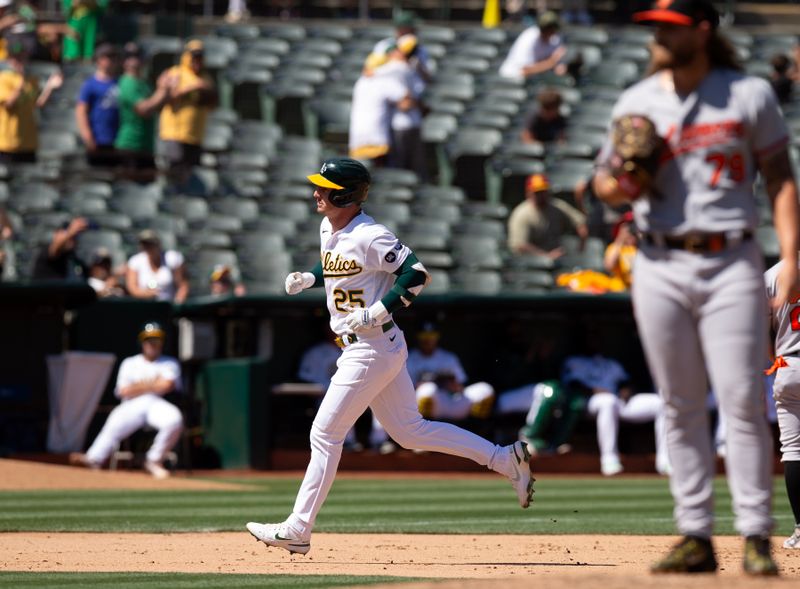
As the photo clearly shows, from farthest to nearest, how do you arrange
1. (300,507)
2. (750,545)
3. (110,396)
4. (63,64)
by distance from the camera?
(63,64) → (110,396) → (300,507) → (750,545)

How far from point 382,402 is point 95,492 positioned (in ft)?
18.4

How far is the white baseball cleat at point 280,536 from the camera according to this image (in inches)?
274

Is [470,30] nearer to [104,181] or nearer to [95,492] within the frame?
[104,181]

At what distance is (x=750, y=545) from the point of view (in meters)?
5.06

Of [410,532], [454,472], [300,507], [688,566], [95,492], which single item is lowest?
[454,472]

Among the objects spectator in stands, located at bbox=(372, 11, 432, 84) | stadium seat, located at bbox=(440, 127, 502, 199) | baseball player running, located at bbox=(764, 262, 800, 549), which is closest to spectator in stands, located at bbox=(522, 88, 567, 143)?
stadium seat, located at bbox=(440, 127, 502, 199)

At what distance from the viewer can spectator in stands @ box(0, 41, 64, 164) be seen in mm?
16781

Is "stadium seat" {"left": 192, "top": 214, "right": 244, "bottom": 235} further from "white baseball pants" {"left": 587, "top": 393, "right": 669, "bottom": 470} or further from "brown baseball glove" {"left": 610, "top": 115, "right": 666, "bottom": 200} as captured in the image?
"brown baseball glove" {"left": 610, "top": 115, "right": 666, "bottom": 200}

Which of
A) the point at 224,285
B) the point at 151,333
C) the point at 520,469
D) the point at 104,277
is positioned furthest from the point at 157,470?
the point at 520,469

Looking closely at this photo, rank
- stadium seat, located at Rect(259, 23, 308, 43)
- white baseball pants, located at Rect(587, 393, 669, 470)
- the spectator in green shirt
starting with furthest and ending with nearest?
stadium seat, located at Rect(259, 23, 308, 43), the spectator in green shirt, white baseball pants, located at Rect(587, 393, 669, 470)

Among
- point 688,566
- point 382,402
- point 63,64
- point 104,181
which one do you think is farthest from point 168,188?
point 688,566

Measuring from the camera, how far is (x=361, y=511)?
419 inches

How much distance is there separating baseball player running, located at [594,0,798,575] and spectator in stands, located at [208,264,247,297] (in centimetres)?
1007

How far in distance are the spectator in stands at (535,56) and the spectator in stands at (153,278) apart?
21.9 ft
